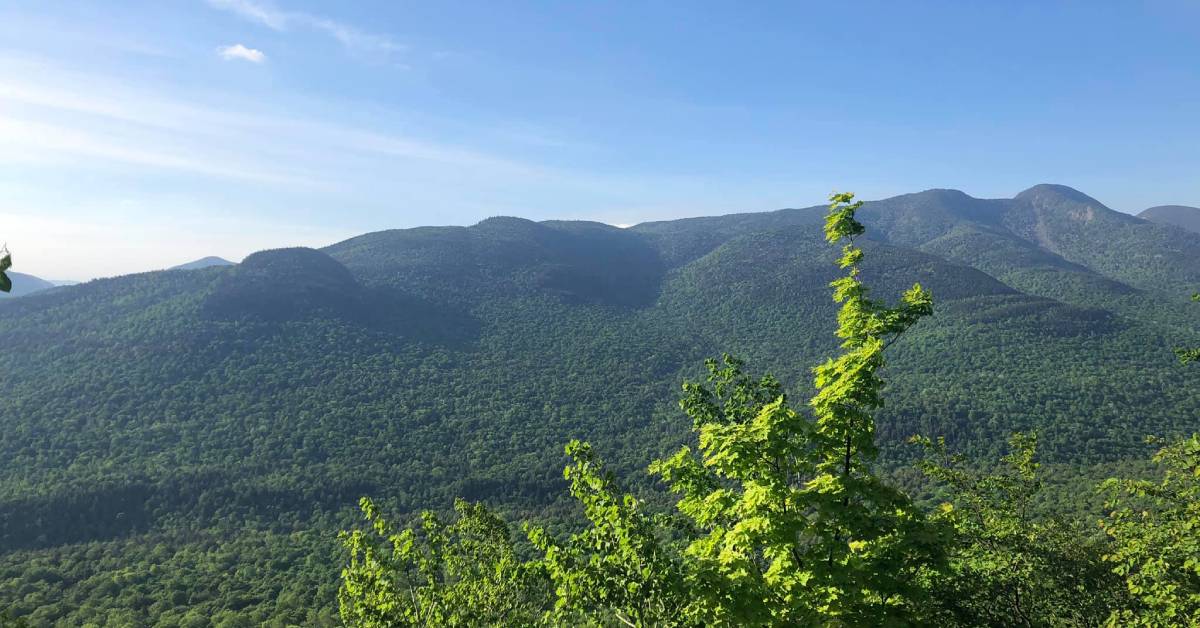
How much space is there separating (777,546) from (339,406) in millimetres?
135559

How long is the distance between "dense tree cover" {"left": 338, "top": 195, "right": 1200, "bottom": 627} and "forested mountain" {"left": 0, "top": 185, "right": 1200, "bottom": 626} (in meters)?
51.7

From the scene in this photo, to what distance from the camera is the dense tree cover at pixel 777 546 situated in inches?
360

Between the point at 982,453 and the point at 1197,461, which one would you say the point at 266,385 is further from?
the point at 1197,461

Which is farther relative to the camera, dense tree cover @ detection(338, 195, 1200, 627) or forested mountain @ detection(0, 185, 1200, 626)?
forested mountain @ detection(0, 185, 1200, 626)

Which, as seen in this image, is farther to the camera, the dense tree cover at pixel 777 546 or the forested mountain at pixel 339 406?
the forested mountain at pixel 339 406

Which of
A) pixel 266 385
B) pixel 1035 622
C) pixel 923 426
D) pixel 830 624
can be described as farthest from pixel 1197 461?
pixel 266 385

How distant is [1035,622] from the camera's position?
15.6 m

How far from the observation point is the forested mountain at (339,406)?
79.4 meters

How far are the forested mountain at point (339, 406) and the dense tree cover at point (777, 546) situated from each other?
170 ft

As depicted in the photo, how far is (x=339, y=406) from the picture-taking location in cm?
13050

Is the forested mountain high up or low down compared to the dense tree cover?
down

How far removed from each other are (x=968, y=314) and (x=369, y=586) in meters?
183

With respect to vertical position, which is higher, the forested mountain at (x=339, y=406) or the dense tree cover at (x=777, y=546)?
the dense tree cover at (x=777, y=546)

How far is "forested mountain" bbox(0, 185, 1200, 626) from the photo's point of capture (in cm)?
7938
